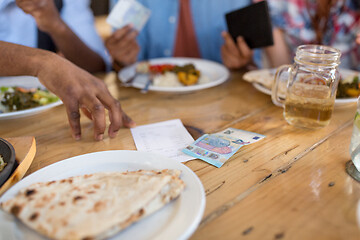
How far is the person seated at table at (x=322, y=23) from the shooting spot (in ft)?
6.82

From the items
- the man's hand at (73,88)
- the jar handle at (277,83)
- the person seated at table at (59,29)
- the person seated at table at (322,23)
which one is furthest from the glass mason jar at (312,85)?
the person seated at table at (59,29)

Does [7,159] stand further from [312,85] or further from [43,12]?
[43,12]

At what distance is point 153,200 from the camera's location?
2.03 ft

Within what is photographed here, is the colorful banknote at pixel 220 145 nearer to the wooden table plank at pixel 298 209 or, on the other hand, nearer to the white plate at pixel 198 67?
the wooden table plank at pixel 298 209

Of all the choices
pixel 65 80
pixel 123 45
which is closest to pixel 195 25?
pixel 123 45

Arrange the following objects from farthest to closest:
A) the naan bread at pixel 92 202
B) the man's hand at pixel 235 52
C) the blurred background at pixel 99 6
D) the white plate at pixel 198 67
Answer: the blurred background at pixel 99 6, the man's hand at pixel 235 52, the white plate at pixel 198 67, the naan bread at pixel 92 202

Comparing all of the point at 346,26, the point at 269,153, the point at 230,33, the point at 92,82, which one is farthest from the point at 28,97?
the point at 346,26

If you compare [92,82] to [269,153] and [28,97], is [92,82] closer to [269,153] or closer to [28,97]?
[28,97]

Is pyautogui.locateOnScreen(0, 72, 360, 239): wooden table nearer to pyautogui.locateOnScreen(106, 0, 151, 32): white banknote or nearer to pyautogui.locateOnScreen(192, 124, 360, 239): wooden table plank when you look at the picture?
pyautogui.locateOnScreen(192, 124, 360, 239): wooden table plank

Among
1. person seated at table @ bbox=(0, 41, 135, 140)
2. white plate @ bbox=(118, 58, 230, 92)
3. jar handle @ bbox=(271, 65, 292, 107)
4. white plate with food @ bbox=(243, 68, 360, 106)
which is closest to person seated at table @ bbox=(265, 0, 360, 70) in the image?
white plate @ bbox=(118, 58, 230, 92)

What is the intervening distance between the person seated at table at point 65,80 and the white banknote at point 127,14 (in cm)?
82

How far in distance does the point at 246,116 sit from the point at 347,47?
1.50 metres

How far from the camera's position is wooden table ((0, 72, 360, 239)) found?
2.05 feet

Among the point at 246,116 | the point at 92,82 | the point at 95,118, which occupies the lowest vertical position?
the point at 246,116
